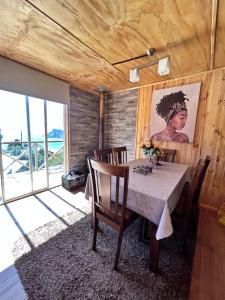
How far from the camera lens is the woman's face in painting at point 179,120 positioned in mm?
2506

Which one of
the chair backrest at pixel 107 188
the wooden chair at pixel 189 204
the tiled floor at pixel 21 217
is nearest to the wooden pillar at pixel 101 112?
the tiled floor at pixel 21 217

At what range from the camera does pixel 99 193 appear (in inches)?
57.8

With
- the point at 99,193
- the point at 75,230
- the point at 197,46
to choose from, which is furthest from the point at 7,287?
the point at 197,46

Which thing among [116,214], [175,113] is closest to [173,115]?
[175,113]

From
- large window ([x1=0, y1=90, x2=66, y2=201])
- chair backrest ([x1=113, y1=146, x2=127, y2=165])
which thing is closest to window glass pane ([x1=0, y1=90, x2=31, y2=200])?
large window ([x1=0, y1=90, x2=66, y2=201])

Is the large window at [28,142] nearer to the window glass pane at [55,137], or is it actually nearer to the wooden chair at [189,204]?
the window glass pane at [55,137]

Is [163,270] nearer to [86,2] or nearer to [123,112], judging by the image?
[86,2]

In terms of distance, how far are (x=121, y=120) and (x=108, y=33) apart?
6.83 ft

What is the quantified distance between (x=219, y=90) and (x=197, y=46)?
3.09 ft

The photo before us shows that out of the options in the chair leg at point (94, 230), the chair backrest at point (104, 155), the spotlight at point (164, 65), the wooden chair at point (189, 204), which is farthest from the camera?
the chair backrest at point (104, 155)

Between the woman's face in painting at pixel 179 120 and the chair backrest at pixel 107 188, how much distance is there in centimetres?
179

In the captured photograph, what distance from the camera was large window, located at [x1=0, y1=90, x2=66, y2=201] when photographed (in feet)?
7.73

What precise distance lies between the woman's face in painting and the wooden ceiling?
71 cm

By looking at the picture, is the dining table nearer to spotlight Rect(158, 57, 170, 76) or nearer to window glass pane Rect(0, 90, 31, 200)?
spotlight Rect(158, 57, 170, 76)
